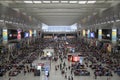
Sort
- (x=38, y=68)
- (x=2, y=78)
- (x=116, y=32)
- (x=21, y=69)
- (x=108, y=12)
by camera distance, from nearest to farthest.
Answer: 1. (x=2, y=78)
2. (x=38, y=68)
3. (x=21, y=69)
4. (x=116, y=32)
5. (x=108, y=12)

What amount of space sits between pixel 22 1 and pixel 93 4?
41.2 ft

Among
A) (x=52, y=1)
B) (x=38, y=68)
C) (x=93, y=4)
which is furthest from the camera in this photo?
(x=93, y=4)

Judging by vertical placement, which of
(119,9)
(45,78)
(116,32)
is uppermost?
(119,9)

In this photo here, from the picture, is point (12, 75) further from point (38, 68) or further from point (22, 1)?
point (22, 1)

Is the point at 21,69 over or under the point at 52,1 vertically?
under

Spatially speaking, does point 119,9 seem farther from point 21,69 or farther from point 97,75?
Answer: point 21,69

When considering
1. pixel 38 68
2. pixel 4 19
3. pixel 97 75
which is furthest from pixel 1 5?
pixel 97 75

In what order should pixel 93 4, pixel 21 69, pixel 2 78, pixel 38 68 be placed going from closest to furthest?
1. pixel 2 78
2. pixel 38 68
3. pixel 21 69
4. pixel 93 4

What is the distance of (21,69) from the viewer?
3412 cm

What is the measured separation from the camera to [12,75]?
2977 centimetres

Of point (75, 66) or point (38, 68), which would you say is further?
point (75, 66)

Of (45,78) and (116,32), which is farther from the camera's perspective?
(116,32)

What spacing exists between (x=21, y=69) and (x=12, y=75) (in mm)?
4385

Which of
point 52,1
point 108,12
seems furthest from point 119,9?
point 52,1
